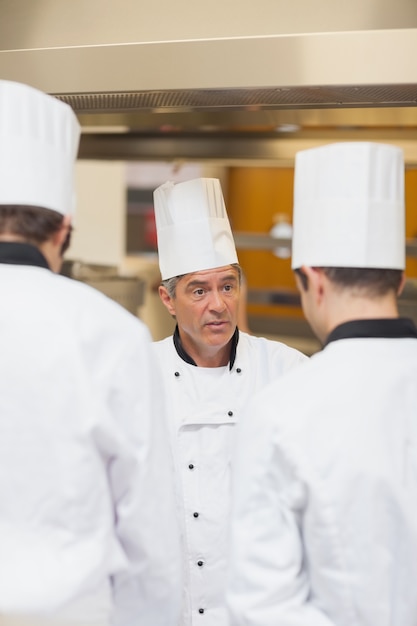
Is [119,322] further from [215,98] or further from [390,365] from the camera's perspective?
[215,98]

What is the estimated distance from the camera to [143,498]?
3.57ft

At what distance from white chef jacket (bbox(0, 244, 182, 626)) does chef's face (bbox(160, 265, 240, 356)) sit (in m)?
0.54

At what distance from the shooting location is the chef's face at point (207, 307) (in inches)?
63.7

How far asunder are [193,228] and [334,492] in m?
0.82

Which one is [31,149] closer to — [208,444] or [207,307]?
[207,307]

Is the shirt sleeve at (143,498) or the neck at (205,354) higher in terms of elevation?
the neck at (205,354)

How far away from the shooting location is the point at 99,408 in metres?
1.01

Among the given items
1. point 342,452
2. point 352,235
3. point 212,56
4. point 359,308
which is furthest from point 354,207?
point 212,56

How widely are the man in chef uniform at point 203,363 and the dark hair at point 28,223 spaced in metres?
0.58

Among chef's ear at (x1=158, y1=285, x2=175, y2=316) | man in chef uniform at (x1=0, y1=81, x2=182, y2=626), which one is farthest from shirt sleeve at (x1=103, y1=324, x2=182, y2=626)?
chef's ear at (x1=158, y1=285, x2=175, y2=316)

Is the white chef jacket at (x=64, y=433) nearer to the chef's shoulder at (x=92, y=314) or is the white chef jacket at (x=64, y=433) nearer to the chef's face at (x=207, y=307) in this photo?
the chef's shoulder at (x=92, y=314)

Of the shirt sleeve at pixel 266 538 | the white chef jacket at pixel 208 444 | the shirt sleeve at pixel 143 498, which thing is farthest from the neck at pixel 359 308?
the white chef jacket at pixel 208 444

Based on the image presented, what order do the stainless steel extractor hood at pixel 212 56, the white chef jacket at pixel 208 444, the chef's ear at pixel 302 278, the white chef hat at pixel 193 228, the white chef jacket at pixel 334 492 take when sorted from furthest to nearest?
the white chef hat at pixel 193 228 → the white chef jacket at pixel 208 444 → the stainless steel extractor hood at pixel 212 56 → the chef's ear at pixel 302 278 → the white chef jacket at pixel 334 492

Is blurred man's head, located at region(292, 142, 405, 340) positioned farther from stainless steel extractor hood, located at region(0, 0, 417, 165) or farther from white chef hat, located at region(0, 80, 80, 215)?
white chef hat, located at region(0, 80, 80, 215)
